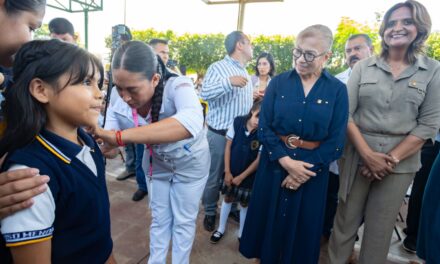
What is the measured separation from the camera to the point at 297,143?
1.97 metres

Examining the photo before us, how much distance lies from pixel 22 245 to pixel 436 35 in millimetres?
10327

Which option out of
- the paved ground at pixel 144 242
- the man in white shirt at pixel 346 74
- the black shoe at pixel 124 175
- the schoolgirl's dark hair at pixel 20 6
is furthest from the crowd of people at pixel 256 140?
the black shoe at pixel 124 175

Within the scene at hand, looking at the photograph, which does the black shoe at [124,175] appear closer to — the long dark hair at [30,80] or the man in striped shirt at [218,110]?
the man in striped shirt at [218,110]

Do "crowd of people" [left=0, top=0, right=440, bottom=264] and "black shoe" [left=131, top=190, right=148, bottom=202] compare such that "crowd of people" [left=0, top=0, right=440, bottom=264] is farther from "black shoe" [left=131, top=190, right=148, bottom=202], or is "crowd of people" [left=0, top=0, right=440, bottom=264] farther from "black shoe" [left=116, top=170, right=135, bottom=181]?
"black shoe" [left=116, top=170, right=135, bottom=181]

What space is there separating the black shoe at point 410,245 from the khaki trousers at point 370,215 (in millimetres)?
934

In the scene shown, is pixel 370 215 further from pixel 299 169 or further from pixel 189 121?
pixel 189 121

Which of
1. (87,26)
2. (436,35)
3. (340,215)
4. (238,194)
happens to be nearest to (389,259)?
(340,215)

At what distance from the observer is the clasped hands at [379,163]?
1949 mm

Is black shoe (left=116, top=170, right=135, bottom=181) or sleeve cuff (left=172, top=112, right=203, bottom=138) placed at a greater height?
sleeve cuff (left=172, top=112, right=203, bottom=138)

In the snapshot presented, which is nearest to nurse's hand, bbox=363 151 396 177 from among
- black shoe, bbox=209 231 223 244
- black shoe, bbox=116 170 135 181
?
black shoe, bbox=209 231 223 244

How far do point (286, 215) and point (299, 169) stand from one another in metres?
0.41

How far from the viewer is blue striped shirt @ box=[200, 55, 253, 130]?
294 cm

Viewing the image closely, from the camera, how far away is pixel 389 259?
103 inches

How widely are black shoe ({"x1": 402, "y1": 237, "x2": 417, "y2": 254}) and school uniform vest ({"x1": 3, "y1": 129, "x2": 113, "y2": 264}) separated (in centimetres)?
306
